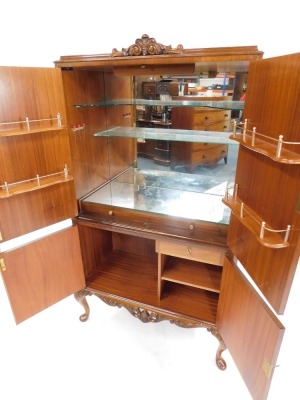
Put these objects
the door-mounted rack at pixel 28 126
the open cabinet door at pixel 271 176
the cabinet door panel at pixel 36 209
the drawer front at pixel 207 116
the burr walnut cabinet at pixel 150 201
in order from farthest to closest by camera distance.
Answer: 1. the drawer front at pixel 207 116
2. the cabinet door panel at pixel 36 209
3. the door-mounted rack at pixel 28 126
4. the burr walnut cabinet at pixel 150 201
5. the open cabinet door at pixel 271 176

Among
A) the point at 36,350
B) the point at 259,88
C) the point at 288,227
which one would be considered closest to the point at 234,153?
the point at 259,88

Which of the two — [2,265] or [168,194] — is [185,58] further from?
[2,265]

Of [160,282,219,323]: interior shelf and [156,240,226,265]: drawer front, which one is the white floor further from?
[156,240,226,265]: drawer front

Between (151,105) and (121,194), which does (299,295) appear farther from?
(151,105)

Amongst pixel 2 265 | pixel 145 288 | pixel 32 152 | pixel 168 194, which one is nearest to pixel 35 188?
pixel 32 152

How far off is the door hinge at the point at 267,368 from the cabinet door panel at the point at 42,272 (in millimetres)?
1029

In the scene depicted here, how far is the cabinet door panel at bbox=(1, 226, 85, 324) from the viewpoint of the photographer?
1244mm

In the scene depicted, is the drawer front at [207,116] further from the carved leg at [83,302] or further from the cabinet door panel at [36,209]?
the carved leg at [83,302]

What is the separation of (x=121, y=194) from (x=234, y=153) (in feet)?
2.31

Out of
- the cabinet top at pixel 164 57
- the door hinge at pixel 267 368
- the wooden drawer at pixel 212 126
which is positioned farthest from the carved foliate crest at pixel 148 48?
the door hinge at pixel 267 368

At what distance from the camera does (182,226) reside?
1271 millimetres

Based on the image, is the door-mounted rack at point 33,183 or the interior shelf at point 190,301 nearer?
the door-mounted rack at point 33,183

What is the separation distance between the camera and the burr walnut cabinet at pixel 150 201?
825 millimetres


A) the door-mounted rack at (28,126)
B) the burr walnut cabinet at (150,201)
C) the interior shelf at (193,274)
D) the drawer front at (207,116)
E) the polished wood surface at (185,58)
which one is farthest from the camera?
the interior shelf at (193,274)
